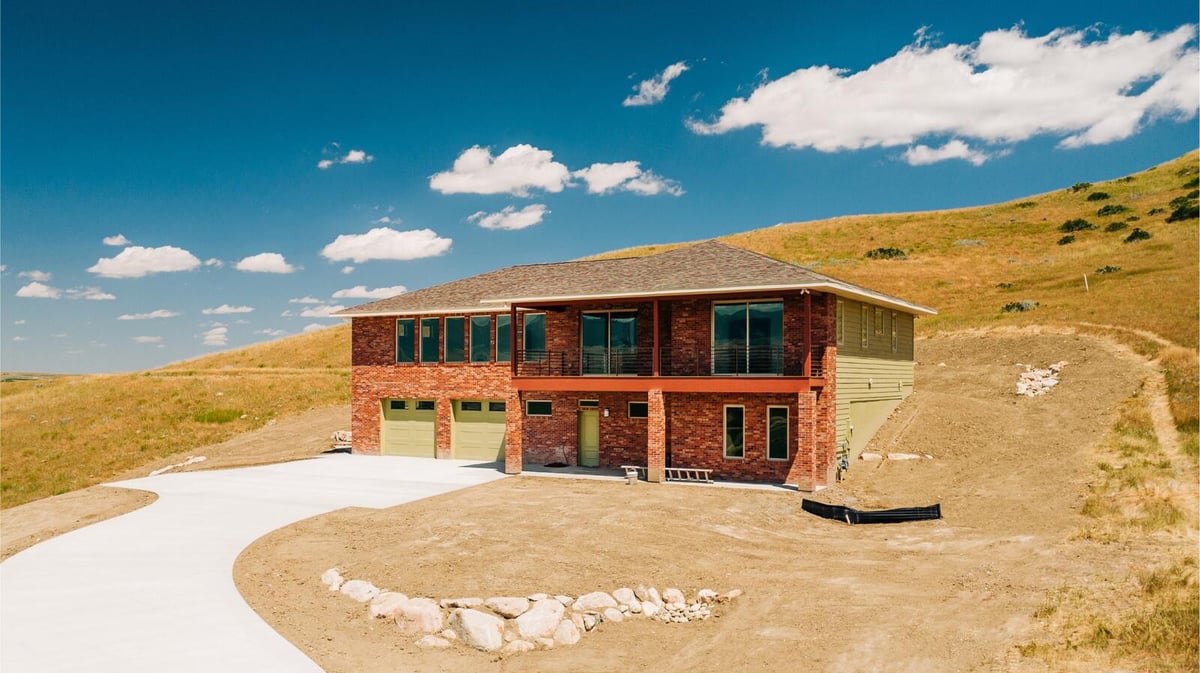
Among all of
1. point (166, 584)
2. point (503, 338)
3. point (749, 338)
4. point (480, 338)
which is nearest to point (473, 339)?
point (480, 338)

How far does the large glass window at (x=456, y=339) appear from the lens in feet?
94.8

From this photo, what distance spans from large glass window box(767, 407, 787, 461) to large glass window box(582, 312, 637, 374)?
4606 mm

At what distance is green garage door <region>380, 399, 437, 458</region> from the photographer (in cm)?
2978

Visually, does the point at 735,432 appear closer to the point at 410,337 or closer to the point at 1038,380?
the point at 410,337

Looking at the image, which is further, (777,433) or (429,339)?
(429,339)

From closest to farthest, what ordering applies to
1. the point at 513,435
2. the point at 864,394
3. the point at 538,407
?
1. the point at 513,435
2. the point at 864,394
3. the point at 538,407

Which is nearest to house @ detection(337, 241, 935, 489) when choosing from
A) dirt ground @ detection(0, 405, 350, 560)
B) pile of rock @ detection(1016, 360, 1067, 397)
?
pile of rock @ detection(1016, 360, 1067, 397)

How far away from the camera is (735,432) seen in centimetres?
2266

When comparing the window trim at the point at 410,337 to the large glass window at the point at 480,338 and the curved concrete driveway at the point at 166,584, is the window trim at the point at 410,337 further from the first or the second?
the curved concrete driveway at the point at 166,584

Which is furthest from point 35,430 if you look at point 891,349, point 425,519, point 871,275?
point 871,275

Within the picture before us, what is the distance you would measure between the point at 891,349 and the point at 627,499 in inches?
544

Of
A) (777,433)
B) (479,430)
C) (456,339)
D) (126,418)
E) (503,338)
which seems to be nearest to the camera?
(777,433)

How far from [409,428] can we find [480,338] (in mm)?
4780

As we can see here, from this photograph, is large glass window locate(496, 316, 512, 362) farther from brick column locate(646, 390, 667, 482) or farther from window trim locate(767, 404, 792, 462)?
window trim locate(767, 404, 792, 462)
